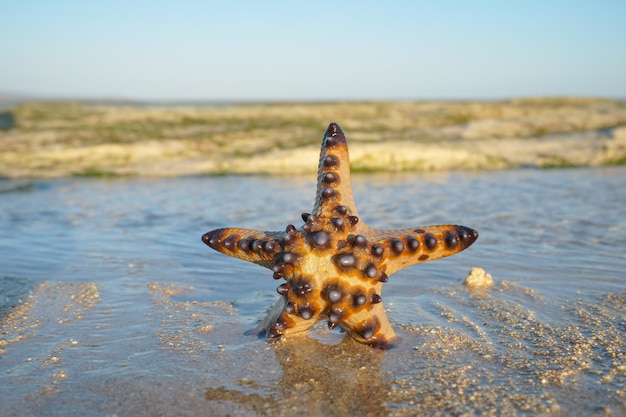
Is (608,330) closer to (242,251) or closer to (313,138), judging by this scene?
(242,251)

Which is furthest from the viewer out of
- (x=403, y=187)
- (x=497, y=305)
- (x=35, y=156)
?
(x=35, y=156)

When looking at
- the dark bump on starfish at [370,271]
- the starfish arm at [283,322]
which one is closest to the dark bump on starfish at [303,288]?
the starfish arm at [283,322]

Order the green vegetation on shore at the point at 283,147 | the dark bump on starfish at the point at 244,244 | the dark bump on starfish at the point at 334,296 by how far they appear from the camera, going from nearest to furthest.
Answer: the dark bump on starfish at the point at 334,296, the dark bump on starfish at the point at 244,244, the green vegetation on shore at the point at 283,147

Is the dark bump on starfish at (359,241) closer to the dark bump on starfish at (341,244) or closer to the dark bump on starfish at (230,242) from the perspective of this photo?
the dark bump on starfish at (341,244)

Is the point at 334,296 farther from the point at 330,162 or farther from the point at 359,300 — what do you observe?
the point at 330,162

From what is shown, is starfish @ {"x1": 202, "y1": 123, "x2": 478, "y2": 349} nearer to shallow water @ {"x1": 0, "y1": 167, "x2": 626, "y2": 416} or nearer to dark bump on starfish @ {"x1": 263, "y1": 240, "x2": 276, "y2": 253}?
dark bump on starfish @ {"x1": 263, "y1": 240, "x2": 276, "y2": 253}

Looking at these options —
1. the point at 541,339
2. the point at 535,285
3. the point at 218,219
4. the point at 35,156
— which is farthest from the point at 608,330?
the point at 35,156

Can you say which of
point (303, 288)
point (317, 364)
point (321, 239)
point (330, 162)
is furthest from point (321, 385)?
point (330, 162)
